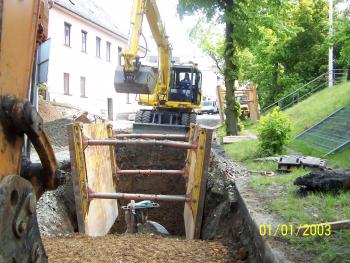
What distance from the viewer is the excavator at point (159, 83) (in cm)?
1159

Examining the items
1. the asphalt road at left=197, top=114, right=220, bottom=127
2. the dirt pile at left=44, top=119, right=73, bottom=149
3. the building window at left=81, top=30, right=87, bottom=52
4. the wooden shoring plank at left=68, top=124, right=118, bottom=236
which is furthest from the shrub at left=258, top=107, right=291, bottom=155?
the building window at left=81, top=30, right=87, bottom=52

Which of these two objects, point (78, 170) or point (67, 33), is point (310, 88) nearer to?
Result: point (67, 33)

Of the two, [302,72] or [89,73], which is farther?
[89,73]

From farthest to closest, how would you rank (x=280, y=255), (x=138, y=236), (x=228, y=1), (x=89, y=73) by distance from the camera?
(x=89, y=73)
(x=228, y=1)
(x=138, y=236)
(x=280, y=255)

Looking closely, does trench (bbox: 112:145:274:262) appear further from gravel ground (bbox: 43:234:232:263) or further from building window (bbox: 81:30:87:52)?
building window (bbox: 81:30:87:52)

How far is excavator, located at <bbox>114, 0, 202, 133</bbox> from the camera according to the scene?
1159 centimetres

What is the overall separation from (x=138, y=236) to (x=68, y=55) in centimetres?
2663

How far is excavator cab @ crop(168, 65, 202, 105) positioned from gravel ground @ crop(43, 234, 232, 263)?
35.7 ft

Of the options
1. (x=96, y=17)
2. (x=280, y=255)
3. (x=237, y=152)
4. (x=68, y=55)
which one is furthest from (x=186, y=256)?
(x=96, y=17)

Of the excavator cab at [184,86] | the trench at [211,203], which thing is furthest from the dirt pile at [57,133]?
the excavator cab at [184,86]

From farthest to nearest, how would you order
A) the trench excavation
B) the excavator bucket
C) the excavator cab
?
the excavator cab < the excavator bucket < the trench excavation

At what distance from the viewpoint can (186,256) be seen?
4527mm

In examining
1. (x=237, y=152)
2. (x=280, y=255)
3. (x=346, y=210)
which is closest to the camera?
(x=280, y=255)

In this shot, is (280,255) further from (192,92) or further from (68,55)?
(68,55)
